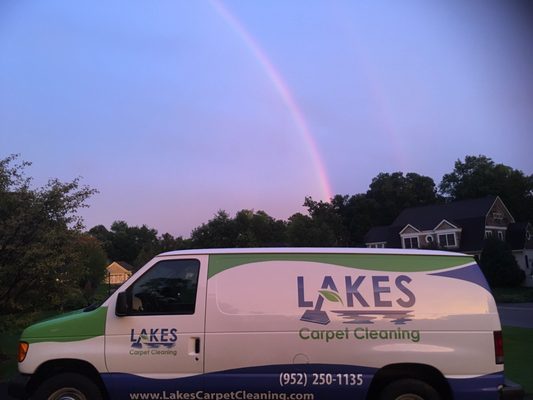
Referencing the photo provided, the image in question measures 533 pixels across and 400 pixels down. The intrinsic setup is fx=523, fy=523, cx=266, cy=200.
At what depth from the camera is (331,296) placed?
5852 millimetres

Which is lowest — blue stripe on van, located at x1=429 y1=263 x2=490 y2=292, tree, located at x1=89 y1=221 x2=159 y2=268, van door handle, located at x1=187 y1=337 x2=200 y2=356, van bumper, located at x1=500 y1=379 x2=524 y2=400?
van bumper, located at x1=500 y1=379 x2=524 y2=400

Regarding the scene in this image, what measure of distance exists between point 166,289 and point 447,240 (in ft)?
180

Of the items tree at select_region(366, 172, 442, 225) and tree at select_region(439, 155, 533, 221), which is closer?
tree at select_region(439, 155, 533, 221)

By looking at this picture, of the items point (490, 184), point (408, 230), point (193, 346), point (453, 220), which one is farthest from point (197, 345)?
point (490, 184)

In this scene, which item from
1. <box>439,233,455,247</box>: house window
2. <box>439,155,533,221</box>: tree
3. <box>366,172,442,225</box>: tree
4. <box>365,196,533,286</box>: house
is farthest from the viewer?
<box>366,172,442,225</box>: tree

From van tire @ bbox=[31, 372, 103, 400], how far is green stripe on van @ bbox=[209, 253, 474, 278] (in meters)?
1.78

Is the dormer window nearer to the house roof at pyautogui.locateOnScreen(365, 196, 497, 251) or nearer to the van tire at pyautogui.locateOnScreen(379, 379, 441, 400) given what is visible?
the house roof at pyautogui.locateOnScreen(365, 196, 497, 251)

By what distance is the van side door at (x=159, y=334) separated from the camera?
568cm

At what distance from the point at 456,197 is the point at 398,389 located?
304ft

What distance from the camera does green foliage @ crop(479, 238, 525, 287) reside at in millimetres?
46312

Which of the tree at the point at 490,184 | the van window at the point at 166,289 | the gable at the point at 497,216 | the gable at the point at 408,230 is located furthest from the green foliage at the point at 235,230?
the van window at the point at 166,289

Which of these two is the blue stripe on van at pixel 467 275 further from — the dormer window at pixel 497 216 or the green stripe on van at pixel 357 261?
the dormer window at pixel 497 216

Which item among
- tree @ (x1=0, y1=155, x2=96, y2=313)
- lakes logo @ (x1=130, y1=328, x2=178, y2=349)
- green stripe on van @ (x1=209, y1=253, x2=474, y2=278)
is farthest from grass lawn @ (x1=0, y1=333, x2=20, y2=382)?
green stripe on van @ (x1=209, y1=253, x2=474, y2=278)

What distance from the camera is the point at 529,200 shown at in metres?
78.5
